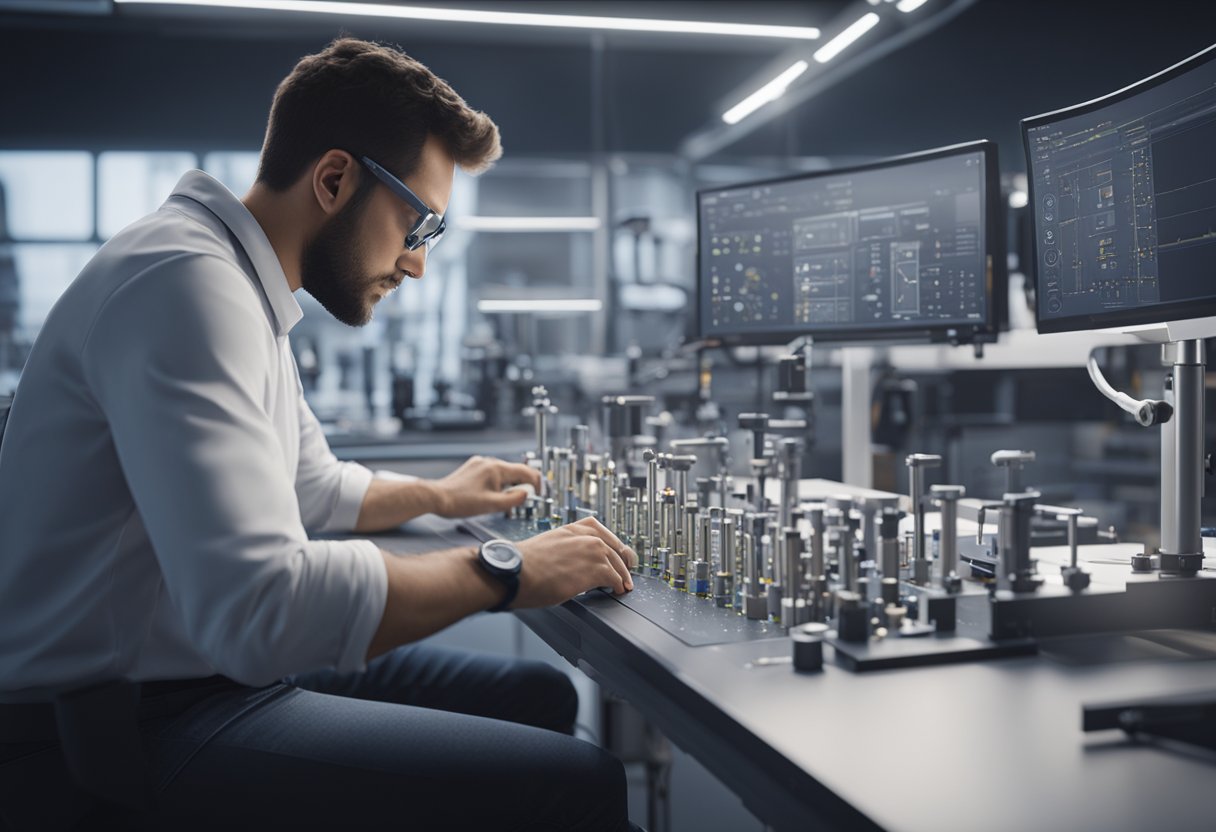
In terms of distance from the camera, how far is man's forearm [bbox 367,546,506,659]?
90cm

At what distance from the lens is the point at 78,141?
20.9ft

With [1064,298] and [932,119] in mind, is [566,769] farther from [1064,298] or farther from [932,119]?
[932,119]

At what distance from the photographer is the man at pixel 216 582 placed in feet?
2.76

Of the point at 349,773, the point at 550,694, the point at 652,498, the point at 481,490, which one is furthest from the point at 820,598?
the point at 481,490

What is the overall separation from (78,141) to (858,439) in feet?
20.4

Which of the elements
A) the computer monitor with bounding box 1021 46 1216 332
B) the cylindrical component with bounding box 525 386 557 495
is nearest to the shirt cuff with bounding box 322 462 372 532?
the cylindrical component with bounding box 525 386 557 495

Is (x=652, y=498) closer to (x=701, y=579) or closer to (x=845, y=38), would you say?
(x=701, y=579)

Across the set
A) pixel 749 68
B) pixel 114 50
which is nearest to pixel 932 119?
pixel 749 68

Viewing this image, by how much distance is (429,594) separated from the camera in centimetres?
93

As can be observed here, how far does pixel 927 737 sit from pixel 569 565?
1.51 ft

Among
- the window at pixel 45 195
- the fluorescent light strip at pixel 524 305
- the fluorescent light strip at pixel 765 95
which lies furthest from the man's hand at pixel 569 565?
the window at pixel 45 195

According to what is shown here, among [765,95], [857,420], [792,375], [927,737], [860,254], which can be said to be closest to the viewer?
[927,737]

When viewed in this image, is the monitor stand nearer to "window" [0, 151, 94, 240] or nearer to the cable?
the cable

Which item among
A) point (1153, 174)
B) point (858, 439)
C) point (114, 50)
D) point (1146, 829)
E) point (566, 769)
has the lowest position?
point (566, 769)
